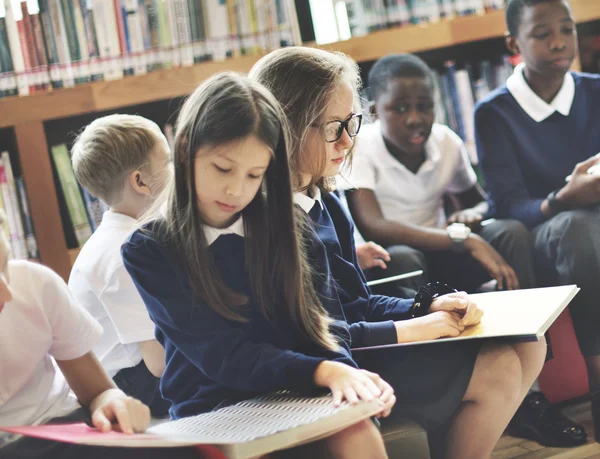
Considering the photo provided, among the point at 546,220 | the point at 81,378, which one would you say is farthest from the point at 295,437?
the point at 546,220

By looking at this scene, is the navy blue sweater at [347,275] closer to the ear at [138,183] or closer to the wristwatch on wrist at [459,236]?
the ear at [138,183]

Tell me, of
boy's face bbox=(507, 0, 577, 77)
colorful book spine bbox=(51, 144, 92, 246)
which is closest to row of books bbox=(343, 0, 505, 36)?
boy's face bbox=(507, 0, 577, 77)

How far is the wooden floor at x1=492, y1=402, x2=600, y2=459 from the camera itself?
163 centimetres

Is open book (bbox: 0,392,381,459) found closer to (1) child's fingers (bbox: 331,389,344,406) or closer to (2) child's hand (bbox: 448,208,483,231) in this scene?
(1) child's fingers (bbox: 331,389,344,406)

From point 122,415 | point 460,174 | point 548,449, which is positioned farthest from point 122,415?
point 460,174

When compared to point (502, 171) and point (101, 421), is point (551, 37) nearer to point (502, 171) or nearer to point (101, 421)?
point (502, 171)

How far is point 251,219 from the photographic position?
126cm

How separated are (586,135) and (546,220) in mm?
336

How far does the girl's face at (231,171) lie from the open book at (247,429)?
0.31 meters

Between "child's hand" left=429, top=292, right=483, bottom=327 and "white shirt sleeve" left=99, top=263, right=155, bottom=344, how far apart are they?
54 cm

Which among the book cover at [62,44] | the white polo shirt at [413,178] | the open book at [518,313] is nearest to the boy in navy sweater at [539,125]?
the white polo shirt at [413,178]

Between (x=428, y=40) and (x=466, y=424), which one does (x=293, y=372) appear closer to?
(x=466, y=424)

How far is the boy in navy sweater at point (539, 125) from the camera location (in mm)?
2041

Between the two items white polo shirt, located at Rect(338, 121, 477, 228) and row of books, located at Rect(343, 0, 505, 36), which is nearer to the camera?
white polo shirt, located at Rect(338, 121, 477, 228)
